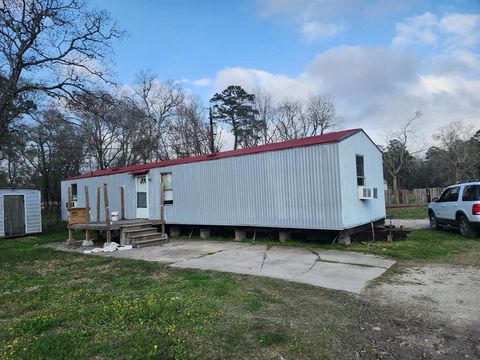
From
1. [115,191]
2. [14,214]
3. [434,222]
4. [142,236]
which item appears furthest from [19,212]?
[434,222]

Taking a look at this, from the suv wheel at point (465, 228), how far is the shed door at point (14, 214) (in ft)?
58.0

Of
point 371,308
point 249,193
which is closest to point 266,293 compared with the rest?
point 371,308

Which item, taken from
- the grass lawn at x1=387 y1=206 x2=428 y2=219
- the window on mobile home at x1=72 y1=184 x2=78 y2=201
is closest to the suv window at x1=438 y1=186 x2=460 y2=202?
the grass lawn at x1=387 y1=206 x2=428 y2=219

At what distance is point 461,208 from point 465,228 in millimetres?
586

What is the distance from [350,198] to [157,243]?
6343 mm

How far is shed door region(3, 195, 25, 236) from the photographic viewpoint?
15.7m

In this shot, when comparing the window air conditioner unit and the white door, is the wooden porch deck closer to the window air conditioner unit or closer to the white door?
the white door

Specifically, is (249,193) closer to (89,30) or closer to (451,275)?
(451,275)

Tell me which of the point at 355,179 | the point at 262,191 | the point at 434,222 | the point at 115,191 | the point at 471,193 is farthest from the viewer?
the point at 115,191

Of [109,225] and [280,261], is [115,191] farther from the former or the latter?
[280,261]

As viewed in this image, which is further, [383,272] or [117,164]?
[117,164]

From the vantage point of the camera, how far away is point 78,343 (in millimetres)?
3633

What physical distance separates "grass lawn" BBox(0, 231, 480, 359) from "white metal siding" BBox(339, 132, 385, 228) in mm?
4368

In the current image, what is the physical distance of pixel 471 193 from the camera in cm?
973
